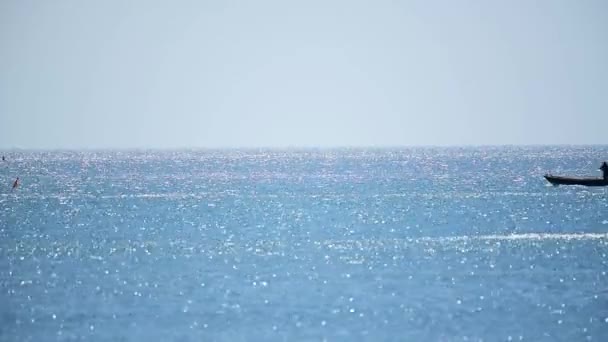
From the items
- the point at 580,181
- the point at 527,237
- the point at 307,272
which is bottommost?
the point at 307,272

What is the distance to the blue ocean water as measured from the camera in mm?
37656

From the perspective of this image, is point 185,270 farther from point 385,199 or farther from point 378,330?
point 385,199

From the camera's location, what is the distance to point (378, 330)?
37031 mm

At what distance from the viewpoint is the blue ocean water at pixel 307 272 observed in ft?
124

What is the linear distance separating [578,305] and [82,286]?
22555 mm

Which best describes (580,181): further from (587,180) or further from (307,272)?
(307,272)

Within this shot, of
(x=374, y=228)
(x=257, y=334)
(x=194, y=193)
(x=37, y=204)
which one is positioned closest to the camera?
(x=257, y=334)

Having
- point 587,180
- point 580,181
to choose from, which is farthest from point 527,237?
point 580,181

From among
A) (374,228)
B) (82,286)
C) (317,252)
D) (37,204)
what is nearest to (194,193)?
(37,204)

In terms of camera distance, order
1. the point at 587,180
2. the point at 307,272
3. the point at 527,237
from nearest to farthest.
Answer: the point at 307,272, the point at 527,237, the point at 587,180

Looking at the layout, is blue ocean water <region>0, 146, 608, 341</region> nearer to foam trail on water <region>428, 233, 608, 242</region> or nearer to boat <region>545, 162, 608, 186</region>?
foam trail on water <region>428, 233, 608, 242</region>

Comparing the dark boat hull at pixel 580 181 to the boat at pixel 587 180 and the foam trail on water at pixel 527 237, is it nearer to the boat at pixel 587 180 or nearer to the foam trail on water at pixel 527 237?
the boat at pixel 587 180

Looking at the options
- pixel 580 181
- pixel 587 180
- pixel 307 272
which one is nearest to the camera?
pixel 307 272

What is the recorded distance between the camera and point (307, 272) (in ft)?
168
